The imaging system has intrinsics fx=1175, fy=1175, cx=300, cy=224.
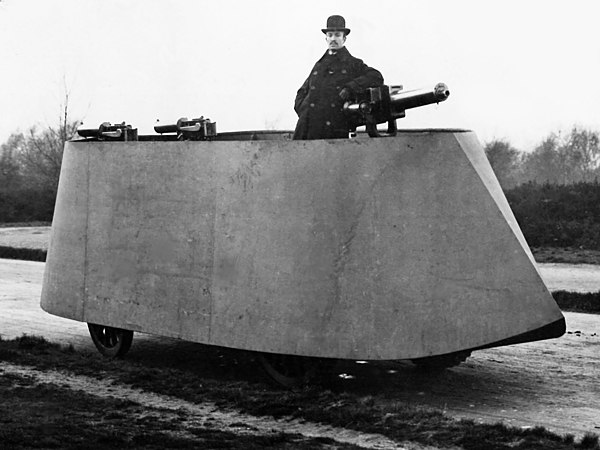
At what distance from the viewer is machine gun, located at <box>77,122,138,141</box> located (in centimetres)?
1050

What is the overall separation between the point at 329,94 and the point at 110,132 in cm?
254

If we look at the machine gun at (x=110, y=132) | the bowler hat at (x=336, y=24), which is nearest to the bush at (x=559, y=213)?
the machine gun at (x=110, y=132)

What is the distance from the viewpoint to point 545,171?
1332 inches

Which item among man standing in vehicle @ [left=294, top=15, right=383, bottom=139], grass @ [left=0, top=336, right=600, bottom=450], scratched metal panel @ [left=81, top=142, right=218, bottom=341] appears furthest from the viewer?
scratched metal panel @ [left=81, top=142, right=218, bottom=341]

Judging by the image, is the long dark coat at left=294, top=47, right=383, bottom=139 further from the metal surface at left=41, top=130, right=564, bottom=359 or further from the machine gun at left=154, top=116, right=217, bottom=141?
the machine gun at left=154, top=116, right=217, bottom=141

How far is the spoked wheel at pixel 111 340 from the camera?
1014cm

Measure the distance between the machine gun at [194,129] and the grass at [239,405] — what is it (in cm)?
193

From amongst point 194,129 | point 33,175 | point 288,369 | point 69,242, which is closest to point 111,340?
point 69,242

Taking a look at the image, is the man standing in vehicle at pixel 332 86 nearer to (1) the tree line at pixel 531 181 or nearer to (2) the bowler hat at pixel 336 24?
(2) the bowler hat at pixel 336 24

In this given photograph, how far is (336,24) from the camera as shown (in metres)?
8.99

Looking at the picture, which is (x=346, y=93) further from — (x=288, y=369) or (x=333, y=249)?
(x=288, y=369)

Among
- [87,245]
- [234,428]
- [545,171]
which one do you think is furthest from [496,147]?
[234,428]

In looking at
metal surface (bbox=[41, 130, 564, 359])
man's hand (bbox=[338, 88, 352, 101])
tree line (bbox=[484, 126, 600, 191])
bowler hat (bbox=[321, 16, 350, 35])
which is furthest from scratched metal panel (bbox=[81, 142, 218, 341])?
tree line (bbox=[484, 126, 600, 191])

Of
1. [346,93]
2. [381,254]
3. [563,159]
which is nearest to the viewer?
[381,254]
